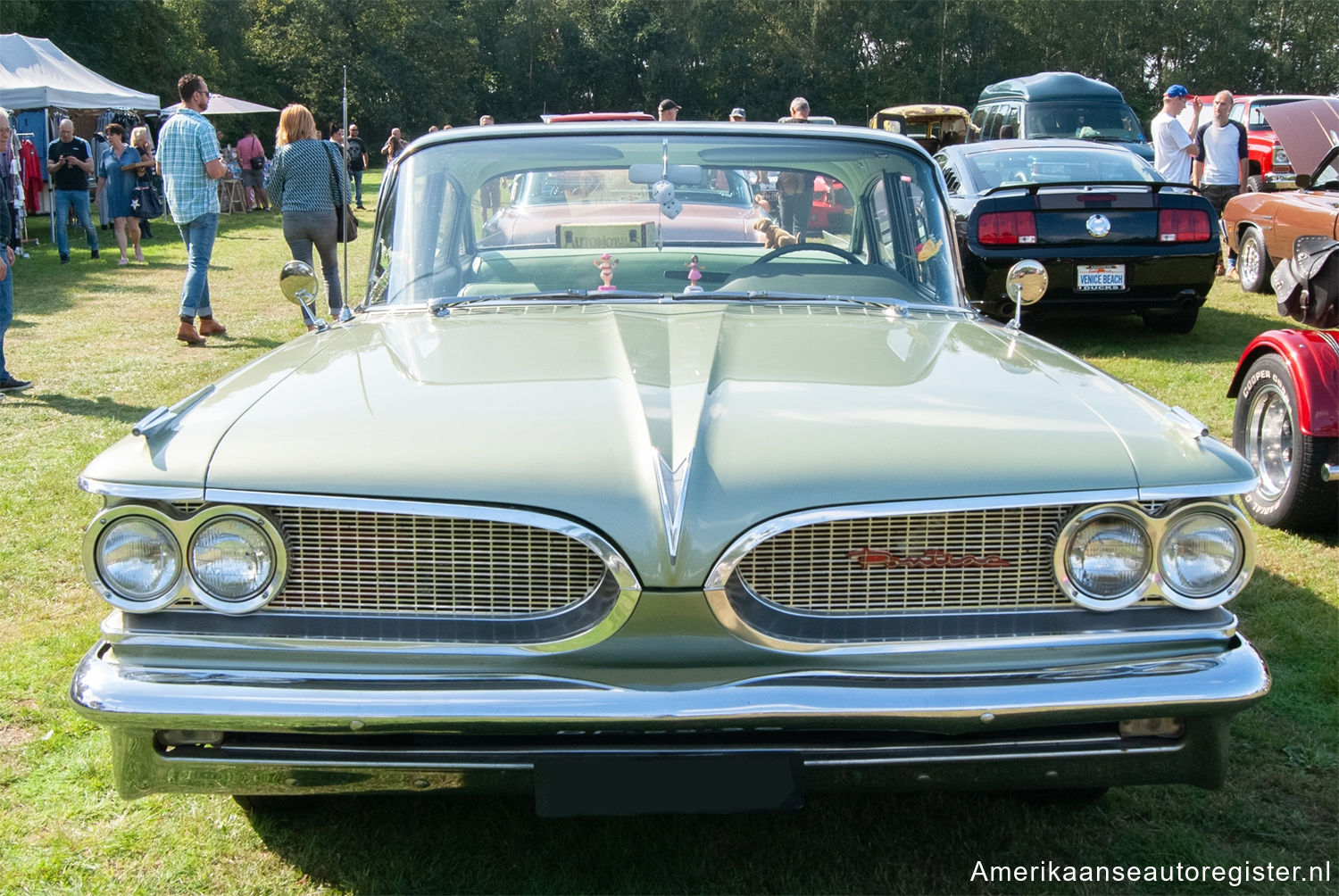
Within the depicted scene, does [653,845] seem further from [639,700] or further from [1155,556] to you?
[1155,556]

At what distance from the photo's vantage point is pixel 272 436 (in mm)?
2295

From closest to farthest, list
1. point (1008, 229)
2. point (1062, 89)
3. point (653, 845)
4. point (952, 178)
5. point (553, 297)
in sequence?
1. point (653, 845)
2. point (553, 297)
3. point (1008, 229)
4. point (952, 178)
5. point (1062, 89)

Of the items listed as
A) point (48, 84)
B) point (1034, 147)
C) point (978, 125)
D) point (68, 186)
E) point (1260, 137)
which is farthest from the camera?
point (978, 125)

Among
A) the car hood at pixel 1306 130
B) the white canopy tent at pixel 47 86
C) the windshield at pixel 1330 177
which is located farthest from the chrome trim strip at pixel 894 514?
the white canopy tent at pixel 47 86

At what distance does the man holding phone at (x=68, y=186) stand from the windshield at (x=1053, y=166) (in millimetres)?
11734

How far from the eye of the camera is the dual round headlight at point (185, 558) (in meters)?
2.21

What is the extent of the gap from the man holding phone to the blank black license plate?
15.5 metres

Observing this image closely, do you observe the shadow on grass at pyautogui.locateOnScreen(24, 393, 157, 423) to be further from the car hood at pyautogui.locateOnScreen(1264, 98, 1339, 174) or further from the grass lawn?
the car hood at pyautogui.locateOnScreen(1264, 98, 1339, 174)

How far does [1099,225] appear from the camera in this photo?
8.45 meters

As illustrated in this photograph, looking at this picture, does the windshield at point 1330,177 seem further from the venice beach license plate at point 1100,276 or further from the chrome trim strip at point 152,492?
the chrome trim strip at point 152,492

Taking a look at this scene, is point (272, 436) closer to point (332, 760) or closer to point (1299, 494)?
point (332, 760)

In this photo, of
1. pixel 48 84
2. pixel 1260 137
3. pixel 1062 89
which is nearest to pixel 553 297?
pixel 1260 137

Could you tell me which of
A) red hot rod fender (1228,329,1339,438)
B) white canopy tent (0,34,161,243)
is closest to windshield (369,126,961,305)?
red hot rod fender (1228,329,1339,438)

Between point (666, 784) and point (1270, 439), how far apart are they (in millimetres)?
3916
